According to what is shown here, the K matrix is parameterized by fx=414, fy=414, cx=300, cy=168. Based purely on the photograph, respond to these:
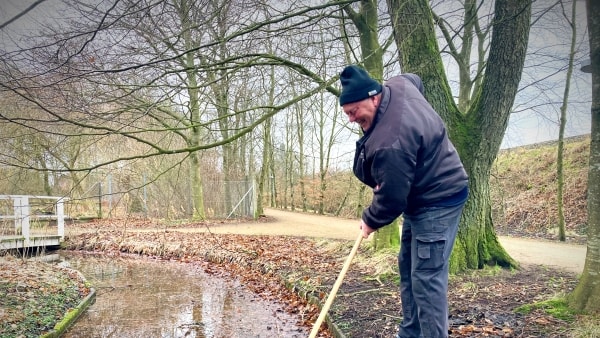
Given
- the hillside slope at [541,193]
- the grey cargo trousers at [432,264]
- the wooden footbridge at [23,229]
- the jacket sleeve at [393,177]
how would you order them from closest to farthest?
the jacket sleeve at [393,177]
the grey cargo trousers at [432,264]
the wooden footbridge at [23,229]
the hillside slope at [541,193]

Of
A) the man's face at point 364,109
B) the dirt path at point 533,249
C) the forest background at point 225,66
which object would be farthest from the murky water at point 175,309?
the dirt path at point 533,249

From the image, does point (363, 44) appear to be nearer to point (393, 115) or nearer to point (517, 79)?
point (517, 79)

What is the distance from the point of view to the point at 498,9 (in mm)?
4992

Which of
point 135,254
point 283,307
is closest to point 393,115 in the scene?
point 283,307

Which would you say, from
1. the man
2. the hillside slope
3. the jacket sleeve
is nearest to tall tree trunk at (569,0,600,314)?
the man

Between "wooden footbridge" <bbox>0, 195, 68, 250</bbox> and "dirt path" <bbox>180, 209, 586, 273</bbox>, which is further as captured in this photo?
"wooden footbridge" <bbox>0, 195, 68, 250</bbox>

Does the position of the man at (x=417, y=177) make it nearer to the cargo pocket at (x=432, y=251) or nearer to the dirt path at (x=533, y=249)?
the cargo pocket at (x=432, y=251)

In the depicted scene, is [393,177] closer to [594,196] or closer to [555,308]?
[594,196]

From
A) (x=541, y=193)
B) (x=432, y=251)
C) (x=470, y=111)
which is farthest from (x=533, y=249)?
(x=432, y=251)

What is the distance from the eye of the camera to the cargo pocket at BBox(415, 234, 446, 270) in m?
2.58

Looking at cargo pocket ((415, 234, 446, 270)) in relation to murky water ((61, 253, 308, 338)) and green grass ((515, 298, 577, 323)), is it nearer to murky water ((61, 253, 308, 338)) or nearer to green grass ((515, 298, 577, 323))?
green grass ((515, 298, 577, 323))

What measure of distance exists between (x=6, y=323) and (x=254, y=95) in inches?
190

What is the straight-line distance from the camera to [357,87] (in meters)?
2.61

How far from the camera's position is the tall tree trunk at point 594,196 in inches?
131
